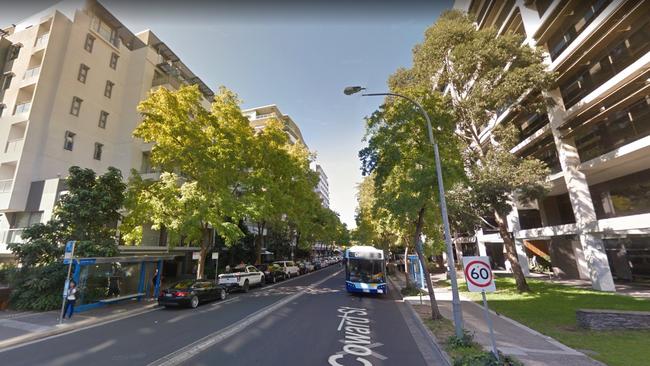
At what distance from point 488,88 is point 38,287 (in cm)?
2690

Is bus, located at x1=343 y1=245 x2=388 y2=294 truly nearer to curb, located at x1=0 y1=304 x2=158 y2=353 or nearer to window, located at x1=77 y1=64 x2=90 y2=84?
curb, located at x1=0 y1=304 x2=158 y2=353

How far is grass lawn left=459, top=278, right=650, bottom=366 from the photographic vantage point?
7.43m

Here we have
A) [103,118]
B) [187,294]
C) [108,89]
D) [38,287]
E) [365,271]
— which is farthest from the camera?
[108,89]

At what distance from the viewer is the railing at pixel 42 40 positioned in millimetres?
22422

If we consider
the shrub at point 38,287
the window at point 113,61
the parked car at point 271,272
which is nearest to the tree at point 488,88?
the parked car at point 271,272

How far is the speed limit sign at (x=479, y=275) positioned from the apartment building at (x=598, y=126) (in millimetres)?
15791

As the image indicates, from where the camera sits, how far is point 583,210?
1908 cm

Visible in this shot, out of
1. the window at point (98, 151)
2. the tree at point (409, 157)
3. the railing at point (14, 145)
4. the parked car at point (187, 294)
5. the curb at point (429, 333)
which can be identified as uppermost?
the window at point (98, 151)

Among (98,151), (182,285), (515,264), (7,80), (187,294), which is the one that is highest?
(7,80)

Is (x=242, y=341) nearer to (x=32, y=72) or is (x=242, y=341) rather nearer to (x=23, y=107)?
(x=23, y=107)

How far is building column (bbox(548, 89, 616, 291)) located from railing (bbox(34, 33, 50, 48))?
38.8 m

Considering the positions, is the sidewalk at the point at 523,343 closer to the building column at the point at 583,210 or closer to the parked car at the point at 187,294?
the building column at the point at 583,210

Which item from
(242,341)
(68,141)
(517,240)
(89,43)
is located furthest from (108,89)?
(517,240)

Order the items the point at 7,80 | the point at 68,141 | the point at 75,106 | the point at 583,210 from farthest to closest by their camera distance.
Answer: the point at 7,80 < the point at 75,106 < the point at 68,141 < the point at 583,210
